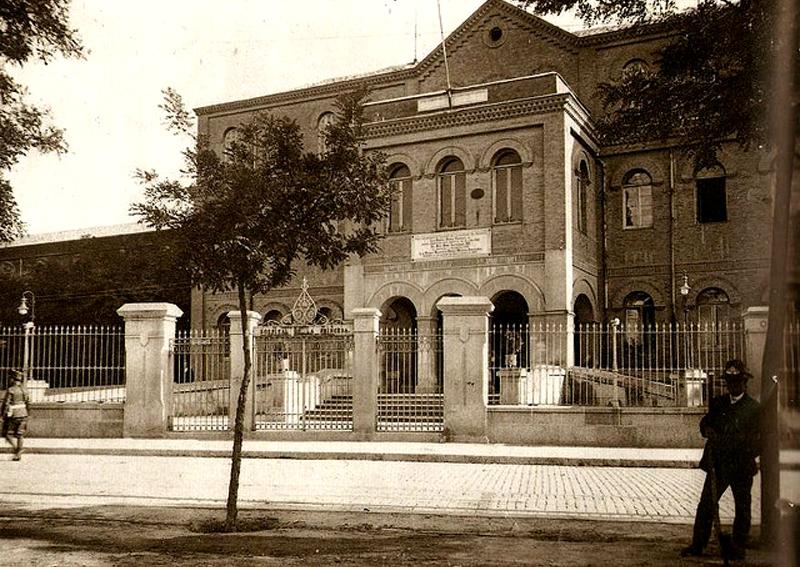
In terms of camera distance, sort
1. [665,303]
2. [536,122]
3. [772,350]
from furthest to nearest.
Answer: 1. [665,303]
2. [536,122]
3. [772,350]

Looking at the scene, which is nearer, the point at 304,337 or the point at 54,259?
the point at 304,337

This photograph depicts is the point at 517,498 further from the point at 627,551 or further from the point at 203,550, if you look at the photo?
the point at 203,550

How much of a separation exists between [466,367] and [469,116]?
9431mm

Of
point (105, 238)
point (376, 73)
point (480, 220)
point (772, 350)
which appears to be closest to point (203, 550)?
point (772, 350)

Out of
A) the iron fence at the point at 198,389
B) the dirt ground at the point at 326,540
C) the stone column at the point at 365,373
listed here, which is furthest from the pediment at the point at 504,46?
the dirt ground at the point at 326,540

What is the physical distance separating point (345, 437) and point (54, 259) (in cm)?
2902

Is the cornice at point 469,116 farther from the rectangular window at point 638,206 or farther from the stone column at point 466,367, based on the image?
the stone column at point 466,367

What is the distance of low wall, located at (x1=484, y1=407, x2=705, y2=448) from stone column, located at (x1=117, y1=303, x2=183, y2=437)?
6024 mm

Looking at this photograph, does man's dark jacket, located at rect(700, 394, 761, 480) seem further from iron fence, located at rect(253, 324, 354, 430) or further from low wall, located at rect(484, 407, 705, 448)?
iron fence, located at rect(253, 324, 354, 430)

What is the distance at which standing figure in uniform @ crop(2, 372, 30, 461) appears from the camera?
46.9 ft

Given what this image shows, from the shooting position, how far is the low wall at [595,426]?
1484 centimetres

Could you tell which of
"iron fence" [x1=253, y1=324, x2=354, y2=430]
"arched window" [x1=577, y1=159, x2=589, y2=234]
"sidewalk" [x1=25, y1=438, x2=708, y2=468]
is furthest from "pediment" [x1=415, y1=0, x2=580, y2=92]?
"sidewalk" [x1=25, y1=438, x2=708, y2=468]

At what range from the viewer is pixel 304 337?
673 inches

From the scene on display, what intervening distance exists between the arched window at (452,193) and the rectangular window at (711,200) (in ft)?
24.5
